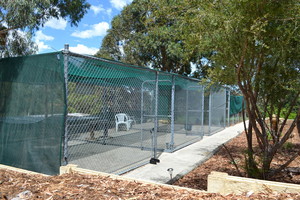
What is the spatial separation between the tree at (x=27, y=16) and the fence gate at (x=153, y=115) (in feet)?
8.81

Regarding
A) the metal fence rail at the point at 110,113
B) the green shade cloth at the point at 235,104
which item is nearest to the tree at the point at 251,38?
the metal fence rail at the point at 110,113

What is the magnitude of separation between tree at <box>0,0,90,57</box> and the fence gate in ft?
8.81

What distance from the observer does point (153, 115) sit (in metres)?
7.23

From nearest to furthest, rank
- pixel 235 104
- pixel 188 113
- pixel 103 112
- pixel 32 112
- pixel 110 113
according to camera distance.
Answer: pixel 32 112 < pixel 103 112 < pixel 110 113 < pixel 188 113 < pixel 235 104

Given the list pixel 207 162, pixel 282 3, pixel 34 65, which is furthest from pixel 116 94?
pixel 282 3

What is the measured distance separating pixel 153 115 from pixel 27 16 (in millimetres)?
3759

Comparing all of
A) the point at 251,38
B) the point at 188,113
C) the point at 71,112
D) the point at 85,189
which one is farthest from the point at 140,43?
the point at 85,189

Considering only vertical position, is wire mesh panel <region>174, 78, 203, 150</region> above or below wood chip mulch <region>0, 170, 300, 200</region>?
above

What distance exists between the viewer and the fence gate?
7105 mm

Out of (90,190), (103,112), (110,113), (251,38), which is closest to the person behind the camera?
(90,190)

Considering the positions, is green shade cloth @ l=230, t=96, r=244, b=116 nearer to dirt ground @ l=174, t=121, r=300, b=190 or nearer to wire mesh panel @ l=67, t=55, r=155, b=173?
dirt ground @ l=174, t=121, r=300, b=190

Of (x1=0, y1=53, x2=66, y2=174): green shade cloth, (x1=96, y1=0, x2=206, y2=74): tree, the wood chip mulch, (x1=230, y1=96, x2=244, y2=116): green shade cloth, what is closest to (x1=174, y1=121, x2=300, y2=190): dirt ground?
Answer: the wood chip mulch

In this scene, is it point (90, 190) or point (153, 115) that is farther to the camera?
point (153, 115)

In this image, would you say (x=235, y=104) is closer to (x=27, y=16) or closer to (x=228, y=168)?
(x=228, y=168)
